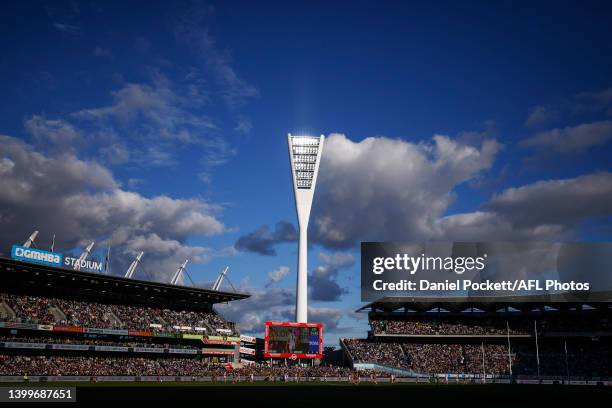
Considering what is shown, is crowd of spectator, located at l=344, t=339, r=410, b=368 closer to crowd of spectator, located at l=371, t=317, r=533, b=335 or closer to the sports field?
crowd of spectator, located at l=371, t=317, r=533, b=335

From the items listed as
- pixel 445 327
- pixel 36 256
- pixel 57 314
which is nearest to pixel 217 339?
pixel 57 314

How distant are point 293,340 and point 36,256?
39844mm

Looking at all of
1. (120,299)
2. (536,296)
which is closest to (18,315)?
(120,299)

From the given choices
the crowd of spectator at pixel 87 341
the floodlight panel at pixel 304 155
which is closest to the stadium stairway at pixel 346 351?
the crowd of spectator at pixel 87 341

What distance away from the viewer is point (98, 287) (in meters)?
90.7

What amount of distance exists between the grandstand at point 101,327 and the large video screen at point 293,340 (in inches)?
383

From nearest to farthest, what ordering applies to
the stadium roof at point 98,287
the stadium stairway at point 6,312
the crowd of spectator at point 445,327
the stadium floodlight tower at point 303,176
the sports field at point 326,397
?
the sports field at point 326,397 → the stadium stairway at point 6,312 → the stadium roof at point 98,287 → the crowd of spectator at point 445,327 → the stadium floodlight tower at point 303,176

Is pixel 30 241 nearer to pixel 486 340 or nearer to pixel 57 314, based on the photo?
pixel 57 314

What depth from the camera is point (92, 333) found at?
8112 cm

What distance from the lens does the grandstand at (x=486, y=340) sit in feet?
299

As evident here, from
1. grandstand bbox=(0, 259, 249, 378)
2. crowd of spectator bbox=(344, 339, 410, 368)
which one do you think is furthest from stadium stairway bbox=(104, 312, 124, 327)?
crowd of spectator bbox=(344, 339, 410, 368)

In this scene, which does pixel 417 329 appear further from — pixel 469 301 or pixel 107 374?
pixel 107 374

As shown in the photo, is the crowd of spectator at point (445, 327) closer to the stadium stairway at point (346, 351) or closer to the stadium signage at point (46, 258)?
the stadium stairway at point (346, 351)

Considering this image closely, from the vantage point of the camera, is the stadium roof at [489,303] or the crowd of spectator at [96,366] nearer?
the crowd of spectator at [96,366]
